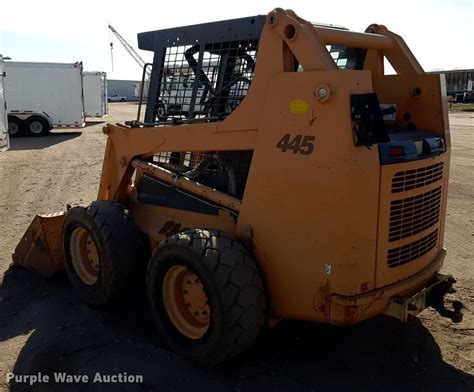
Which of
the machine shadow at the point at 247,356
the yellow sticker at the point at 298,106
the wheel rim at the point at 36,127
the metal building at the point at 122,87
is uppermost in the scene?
the metal building at the point at 122,87

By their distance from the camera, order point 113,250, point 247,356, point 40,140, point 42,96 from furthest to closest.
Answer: point 42,96, point 40,140, point 113,250, point 247,356

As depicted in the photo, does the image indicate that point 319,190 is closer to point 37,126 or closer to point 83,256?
point 83,256

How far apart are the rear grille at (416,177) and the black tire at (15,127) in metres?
21.1

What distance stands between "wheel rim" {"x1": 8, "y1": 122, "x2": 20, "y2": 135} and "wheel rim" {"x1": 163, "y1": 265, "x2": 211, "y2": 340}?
20392 millimetres

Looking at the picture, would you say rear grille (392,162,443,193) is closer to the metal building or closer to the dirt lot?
the dirt lot

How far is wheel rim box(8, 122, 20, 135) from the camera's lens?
21719mm

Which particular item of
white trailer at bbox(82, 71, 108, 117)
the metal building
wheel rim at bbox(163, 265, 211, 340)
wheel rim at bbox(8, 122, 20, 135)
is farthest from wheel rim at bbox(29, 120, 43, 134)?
the metal building

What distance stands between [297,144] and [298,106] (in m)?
0.24

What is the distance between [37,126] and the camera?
872 inches

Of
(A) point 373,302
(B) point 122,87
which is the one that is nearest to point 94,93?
(A) point 373,302

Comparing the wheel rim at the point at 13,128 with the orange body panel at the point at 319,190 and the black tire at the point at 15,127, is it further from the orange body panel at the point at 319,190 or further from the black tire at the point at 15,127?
the orange body panel at the point at 319,190

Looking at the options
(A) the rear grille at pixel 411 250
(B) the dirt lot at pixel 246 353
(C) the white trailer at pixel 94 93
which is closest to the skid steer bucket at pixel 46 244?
(B) the dirt lot at pixel 246 353

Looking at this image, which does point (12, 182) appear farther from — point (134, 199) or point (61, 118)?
point (61, 118)

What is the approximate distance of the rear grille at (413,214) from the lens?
3.35 m
